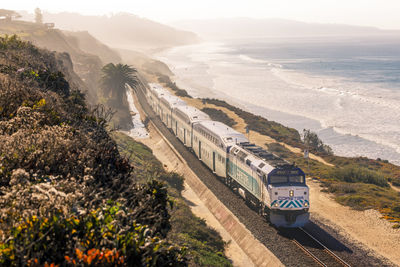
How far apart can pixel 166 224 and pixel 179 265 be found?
90.4 inches

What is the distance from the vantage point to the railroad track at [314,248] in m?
19.2

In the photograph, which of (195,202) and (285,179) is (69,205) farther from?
(195,202)

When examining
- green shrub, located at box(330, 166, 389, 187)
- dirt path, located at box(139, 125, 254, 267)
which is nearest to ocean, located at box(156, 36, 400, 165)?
green shrub, located at box(330, 166, 389, 187)

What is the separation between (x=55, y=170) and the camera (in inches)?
436

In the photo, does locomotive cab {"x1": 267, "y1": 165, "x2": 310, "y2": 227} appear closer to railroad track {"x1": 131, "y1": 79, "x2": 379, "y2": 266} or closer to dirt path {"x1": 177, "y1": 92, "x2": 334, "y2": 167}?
railroad track {"x1": 131, "y1": 79, "x2": 379, "y2": 266}

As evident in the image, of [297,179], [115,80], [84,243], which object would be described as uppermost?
[84,243]

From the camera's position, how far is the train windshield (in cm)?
2195

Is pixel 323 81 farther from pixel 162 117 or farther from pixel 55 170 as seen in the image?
pixel 55 170

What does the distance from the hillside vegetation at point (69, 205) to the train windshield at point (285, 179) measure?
35.3 feet

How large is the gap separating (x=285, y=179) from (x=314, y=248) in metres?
3.83

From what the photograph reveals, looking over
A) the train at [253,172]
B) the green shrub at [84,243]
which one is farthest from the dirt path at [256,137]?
the green shrub at [84,243]

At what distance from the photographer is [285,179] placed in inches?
870

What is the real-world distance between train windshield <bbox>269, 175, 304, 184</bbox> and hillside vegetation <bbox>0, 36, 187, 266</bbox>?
10.8 m

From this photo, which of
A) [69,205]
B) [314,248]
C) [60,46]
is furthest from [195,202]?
[60,46]
